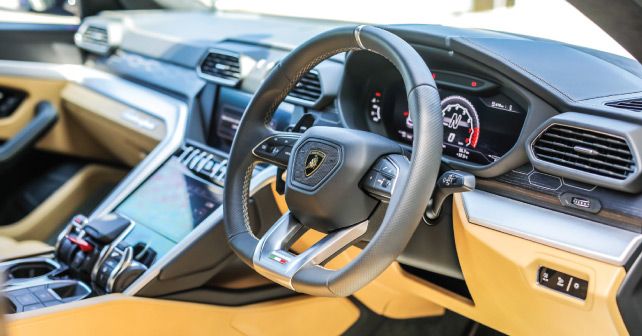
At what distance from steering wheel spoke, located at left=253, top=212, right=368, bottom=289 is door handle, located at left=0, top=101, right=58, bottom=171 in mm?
Answer: 1812

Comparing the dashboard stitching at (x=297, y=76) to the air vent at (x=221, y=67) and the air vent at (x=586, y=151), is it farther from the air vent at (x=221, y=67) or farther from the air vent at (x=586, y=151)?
the air vent at (x=221, y=67)

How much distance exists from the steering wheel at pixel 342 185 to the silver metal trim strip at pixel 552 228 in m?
0.22

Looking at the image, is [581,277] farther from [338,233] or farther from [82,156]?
[82,156]

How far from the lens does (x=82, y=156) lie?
3.08 metres

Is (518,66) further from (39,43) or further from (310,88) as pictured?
(39,43)

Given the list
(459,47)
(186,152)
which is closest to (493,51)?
(459,47)

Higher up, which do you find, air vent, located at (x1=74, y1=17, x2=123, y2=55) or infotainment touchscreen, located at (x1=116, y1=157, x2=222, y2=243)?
air vent, located at (x1=74, y1=17, x2=123, y2=55)

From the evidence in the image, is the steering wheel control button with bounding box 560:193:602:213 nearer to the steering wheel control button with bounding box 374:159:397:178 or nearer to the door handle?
the steering wheel control button with bounding box 374:159:397:178

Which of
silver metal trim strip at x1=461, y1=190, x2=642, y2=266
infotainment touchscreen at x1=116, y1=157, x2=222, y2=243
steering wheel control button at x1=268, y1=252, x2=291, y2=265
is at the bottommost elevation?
infotainment touchscreen at x1=116, y1=157, x2=222, y2=243

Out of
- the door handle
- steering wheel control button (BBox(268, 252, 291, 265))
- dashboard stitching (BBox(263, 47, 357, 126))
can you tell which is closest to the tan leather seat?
the door handle

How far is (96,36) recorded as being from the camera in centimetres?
303

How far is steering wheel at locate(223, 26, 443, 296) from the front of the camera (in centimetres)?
120

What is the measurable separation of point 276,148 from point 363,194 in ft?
0.85

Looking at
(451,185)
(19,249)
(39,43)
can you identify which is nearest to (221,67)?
(19,249)
